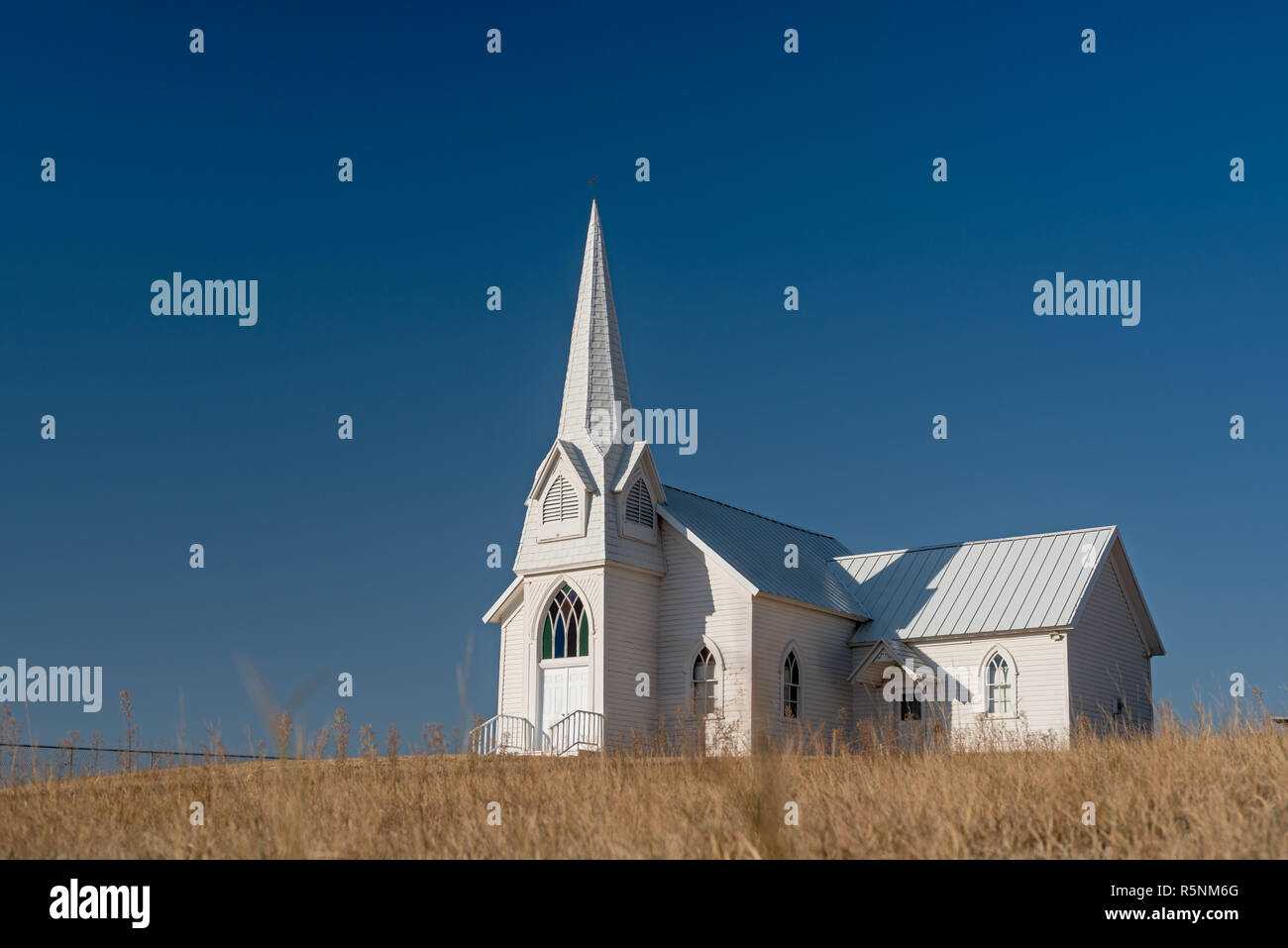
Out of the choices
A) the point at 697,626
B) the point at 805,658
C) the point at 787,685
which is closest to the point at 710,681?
the point at 697,626

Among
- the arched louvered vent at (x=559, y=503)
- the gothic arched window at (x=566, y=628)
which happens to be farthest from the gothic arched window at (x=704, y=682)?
the arched louvered vent at (x=559, y=503)

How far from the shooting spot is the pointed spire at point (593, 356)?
3528cm

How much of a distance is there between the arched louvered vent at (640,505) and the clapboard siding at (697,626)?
66cm

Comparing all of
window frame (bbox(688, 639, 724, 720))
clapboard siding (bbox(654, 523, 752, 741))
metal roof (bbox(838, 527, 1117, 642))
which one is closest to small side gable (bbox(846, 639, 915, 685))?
metal roof (bbox(838, 527, 1117, 642))

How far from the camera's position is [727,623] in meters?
32.8

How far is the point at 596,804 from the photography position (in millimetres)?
11203

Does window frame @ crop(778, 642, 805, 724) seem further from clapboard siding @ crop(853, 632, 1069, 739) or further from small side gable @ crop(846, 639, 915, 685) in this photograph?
clapboard siding @ crop(853, 632, 1069, 739)

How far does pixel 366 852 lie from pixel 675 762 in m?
5.41

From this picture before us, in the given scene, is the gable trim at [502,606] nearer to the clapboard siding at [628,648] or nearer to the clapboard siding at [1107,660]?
the clapboard siding at [628,648]

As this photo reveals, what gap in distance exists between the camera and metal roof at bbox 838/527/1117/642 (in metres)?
33.3

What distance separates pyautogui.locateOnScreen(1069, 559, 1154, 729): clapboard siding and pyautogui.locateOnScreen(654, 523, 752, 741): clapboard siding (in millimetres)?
8408
